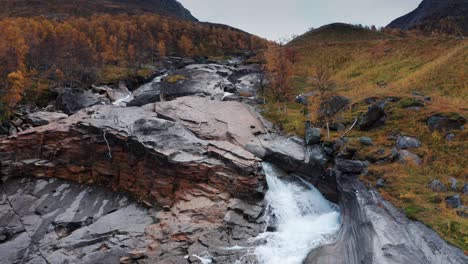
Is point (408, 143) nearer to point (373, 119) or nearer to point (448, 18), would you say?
point (373, 119)

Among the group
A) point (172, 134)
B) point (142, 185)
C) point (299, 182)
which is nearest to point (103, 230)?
point (142, 185)

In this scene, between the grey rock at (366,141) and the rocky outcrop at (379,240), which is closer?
the rocky outcrop at (379,240)

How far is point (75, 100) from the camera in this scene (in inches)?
2488

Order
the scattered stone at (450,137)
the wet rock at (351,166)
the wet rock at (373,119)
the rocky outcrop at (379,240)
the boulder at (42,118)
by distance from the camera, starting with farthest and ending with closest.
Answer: the boulder at (42,118)
the wet rock at (373,119)
the scattered stone at (450,137)
the wet rock at (351,166)
the rocky outcrop at (379,240)

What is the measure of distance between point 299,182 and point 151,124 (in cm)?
2056

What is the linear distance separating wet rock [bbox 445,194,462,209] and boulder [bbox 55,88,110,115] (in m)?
61.1

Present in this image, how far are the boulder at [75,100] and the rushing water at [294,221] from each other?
42.5 m

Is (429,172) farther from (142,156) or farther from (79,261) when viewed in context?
(79,261)

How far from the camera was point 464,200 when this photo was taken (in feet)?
82.6

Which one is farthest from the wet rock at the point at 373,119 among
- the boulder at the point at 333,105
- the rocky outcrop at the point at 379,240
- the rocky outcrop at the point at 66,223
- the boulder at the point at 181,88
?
the boulder at the point at 181,88

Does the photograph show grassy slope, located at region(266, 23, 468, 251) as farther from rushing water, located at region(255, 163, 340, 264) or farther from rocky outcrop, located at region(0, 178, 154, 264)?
rocky outcrop, located at region(0, 178, 154, 264)

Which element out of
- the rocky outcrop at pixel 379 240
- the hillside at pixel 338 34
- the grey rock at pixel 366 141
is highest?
the hillside at pixel 338 34

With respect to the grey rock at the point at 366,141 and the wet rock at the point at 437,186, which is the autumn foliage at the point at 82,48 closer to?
the grey rock at the point at 366,141

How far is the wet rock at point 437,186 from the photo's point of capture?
26.8 meters
